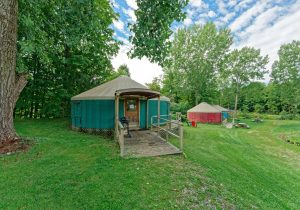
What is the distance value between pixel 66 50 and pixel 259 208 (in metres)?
14.0

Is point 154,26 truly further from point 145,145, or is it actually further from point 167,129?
point 167,129

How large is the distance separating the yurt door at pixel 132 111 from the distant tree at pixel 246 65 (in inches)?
996

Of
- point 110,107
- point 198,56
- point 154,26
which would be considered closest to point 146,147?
point 110,107

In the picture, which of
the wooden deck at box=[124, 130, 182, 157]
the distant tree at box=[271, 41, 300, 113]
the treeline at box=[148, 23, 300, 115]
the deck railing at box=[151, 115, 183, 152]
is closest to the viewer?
the wooden deck at box=[124, 130, 182, 157]

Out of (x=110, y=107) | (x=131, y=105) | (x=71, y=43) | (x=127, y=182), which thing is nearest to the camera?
(x=127, y=182)

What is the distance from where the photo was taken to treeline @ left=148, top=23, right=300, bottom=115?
27938 mm

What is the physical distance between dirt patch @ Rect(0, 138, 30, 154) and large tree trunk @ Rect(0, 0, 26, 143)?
0.47ft

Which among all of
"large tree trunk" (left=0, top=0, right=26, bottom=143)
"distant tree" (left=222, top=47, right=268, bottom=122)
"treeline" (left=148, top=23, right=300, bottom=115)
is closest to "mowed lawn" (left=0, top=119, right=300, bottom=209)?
"large tree trunk" (left=0, top=0, right=26, bottom=143)

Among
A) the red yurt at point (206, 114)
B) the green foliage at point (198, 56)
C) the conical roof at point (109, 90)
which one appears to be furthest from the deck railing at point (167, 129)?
the green foliage at point (198, 56)

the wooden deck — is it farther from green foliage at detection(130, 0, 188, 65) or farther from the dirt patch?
the dirt patch

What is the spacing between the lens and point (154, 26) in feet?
16.9

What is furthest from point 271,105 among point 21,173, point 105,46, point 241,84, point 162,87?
point 21,173

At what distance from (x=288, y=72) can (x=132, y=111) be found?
29.5 meters

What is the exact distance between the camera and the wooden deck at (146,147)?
19.7 feet
